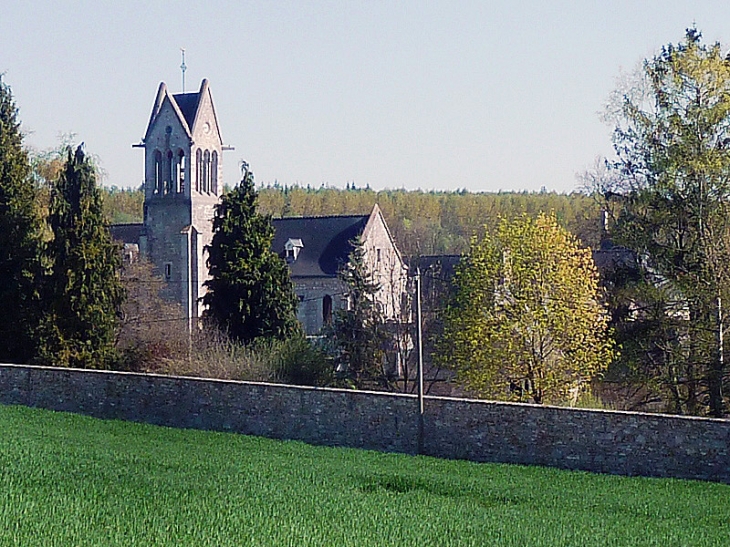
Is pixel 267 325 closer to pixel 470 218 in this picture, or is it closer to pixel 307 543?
pixel 307 543

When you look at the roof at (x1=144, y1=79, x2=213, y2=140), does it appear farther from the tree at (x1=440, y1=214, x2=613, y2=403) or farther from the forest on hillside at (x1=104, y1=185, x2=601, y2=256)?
the forest on hillside at (x1=104, y1=185, x2=601, y2=256)

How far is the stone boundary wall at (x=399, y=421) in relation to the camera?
17.6m

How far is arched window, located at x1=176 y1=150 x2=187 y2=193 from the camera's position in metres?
47.9

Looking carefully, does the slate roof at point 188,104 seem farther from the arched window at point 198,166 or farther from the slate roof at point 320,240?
the slate roof at point 320,240

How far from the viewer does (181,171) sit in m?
48.2

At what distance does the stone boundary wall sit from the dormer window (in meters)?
25.9

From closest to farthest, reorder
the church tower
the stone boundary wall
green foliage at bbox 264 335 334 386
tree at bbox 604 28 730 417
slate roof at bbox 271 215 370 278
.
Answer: the stone boundary wall → tree at bbox 604 28 730 417 → green foliage at bbox 264 335 334 386 → the church tower → slate roof at bbox 271 215 370 278

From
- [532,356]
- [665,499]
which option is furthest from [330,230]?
[665,499]

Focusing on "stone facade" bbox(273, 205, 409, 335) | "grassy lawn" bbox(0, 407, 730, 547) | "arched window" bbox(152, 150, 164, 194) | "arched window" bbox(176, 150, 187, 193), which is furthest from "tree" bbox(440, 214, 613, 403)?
"arched window" bbox(152, 150, 164, 194)

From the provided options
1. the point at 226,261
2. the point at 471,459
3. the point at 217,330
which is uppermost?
the point at 226,261

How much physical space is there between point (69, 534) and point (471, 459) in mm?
10621

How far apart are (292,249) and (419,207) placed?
64014mm

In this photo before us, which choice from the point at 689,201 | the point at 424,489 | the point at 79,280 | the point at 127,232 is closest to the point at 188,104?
the point at 127,232

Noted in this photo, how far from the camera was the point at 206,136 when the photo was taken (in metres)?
48.8
